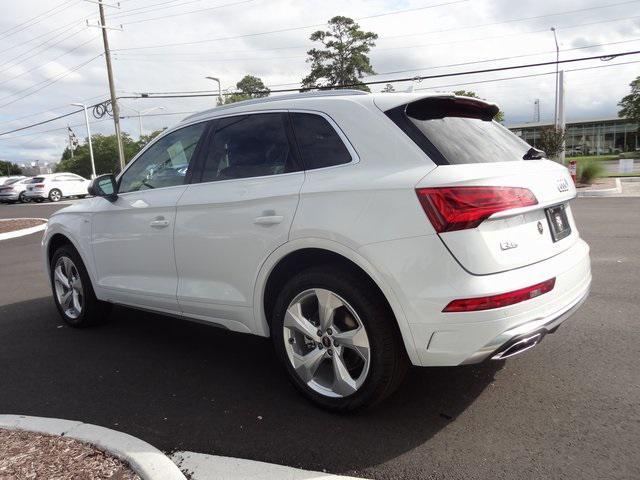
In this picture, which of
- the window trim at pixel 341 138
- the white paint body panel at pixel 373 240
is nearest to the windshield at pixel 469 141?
the white paint body panel at pixel 373 240

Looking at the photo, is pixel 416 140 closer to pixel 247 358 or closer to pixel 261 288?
pixel 261 288

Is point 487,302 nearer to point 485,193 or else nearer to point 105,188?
point 485,193

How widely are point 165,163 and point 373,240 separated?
7.09ft

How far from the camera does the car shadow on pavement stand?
2.80m

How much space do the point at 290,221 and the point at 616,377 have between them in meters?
2.34

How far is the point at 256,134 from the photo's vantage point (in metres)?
3.51

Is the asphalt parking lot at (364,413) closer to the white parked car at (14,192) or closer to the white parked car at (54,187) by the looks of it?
the white parked car at (54,187)

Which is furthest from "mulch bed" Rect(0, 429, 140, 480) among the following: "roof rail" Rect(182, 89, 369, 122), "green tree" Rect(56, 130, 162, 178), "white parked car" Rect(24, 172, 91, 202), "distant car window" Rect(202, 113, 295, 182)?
"green tree" Rect(56, 130, 162, 178)

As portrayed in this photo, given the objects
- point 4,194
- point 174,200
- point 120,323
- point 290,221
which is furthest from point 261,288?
point 4,194

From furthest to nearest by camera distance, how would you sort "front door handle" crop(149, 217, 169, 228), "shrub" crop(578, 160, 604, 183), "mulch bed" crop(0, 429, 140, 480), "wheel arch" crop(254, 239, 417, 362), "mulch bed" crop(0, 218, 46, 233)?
"shrub" crop(578, 160, 604, 183), "mulch bed" crop(0, 218, 46, 233), "front door handle" crop(149, 217, 169, 228), "wheel arch" crop(254, 239, 417, 362), "mulch bed" crop(0, 429, 140, 480)

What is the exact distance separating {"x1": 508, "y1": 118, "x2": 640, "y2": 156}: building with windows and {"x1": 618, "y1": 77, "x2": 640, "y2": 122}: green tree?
9.66 m

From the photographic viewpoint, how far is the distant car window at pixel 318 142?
3018 mm

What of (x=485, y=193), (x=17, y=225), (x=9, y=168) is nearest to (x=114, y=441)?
(x=485, y=193)

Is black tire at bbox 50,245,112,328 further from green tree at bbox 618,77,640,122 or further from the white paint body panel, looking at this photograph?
green tree at bbox 618,77,640,122
